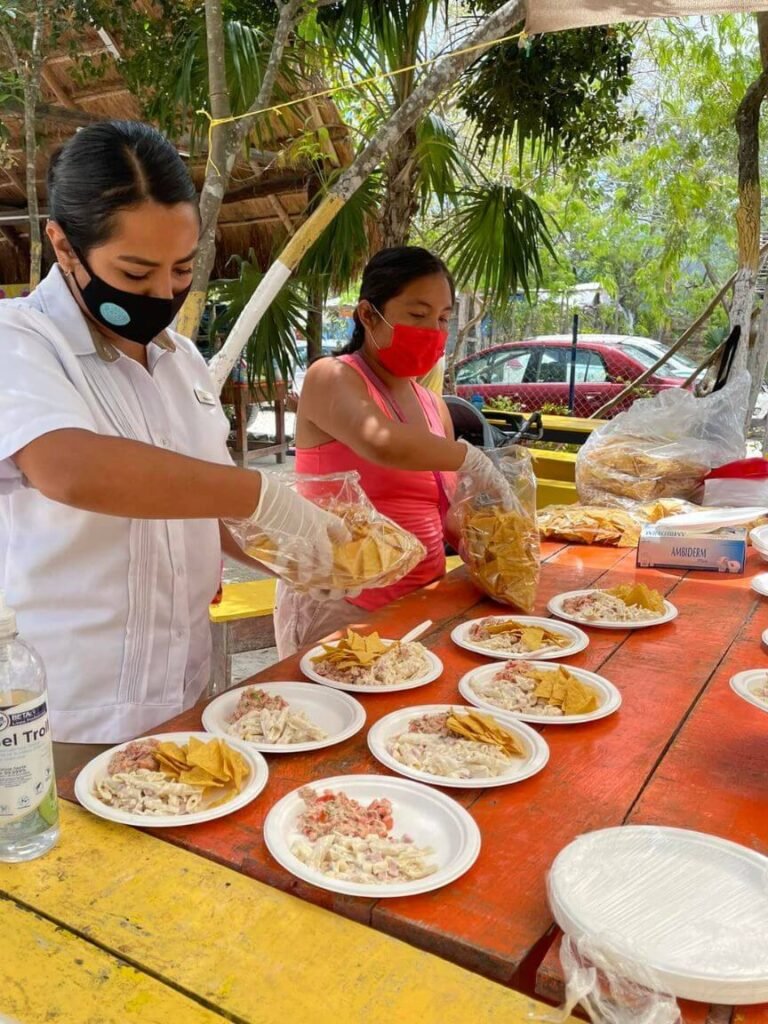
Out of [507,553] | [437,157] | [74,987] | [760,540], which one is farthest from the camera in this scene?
[437,157]

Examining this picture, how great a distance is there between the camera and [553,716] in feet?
4.20

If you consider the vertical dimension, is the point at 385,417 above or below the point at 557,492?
above

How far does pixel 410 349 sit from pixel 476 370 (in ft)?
28.1

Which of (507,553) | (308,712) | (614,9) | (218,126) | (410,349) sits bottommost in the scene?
(308,712)

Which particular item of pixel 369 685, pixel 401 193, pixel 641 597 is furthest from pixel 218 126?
pixel 369 685

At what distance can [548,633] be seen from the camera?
1.70 m

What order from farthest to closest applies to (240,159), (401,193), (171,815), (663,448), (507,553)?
(240,159) → (401,193) → (663,448) → (507,553) → (171,815)

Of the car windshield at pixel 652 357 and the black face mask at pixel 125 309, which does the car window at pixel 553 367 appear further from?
the black face mask at pixel 125 309

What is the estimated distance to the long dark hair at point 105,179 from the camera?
126cm

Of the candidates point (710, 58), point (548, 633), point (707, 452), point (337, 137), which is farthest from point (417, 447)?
point (710, 58)

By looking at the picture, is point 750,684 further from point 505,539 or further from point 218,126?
point 218,126

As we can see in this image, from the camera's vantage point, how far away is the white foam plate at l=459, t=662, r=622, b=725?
4.16 ft

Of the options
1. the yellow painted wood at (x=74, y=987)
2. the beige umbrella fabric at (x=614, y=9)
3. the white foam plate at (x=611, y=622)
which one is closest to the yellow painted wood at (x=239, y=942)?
the yellow painted wood at (x=74, y=987)

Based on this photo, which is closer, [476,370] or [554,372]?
[554,372]
